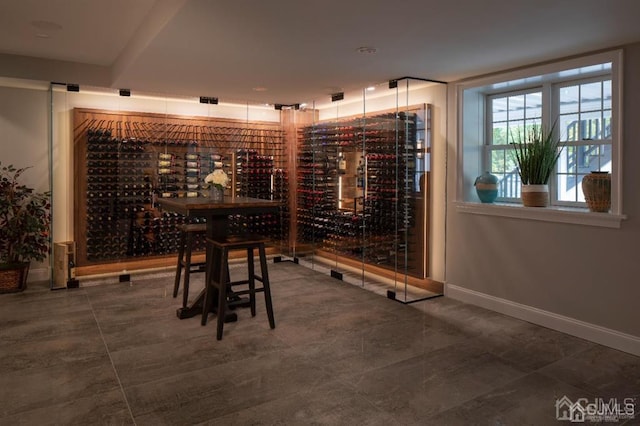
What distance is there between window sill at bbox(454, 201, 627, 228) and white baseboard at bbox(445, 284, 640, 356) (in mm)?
834

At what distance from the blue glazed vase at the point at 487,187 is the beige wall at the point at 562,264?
0.23 meters

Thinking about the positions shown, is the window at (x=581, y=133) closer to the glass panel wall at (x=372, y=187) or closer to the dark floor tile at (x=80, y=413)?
the glass panel wall at (x=372, y=187)

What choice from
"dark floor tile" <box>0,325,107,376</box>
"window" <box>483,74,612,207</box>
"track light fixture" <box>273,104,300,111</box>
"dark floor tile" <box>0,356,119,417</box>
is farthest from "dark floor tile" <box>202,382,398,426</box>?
"track light fixture" <box>273,104,300,111</box>

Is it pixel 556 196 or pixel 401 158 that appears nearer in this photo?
pixel 556 196

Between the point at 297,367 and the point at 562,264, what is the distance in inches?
96.9

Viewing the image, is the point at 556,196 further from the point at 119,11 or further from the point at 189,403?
the point at 119,11

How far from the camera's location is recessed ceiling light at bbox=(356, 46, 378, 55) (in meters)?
3.75

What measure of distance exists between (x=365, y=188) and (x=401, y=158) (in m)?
0.79

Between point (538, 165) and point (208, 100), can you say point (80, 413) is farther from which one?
point (208, 100)

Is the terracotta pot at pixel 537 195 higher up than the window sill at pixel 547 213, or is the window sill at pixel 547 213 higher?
the terracotta pot at pixel 537 195

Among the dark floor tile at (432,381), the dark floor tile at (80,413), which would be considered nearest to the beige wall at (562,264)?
the dark floor tile at (432,381)

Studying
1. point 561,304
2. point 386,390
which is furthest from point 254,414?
point 561,304

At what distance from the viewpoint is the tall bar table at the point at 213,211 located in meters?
3.87

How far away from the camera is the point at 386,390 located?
2.93 m
